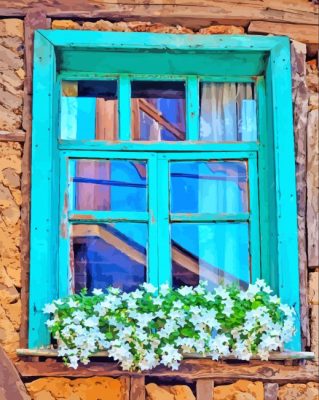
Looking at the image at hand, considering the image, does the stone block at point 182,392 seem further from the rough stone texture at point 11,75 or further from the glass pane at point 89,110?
the rough stone texture at point 11,75

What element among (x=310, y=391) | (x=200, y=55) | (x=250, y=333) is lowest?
(x=310, y=391)

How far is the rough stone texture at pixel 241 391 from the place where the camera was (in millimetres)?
4898

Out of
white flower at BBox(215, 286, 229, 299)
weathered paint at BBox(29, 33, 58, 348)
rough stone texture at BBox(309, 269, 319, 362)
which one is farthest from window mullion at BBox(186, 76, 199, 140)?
rough stone texture at BBox(309, 269, 319, 362)

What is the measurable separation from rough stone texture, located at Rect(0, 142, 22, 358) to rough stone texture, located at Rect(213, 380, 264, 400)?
1.12 meters

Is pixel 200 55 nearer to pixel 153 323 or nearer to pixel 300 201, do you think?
pixel 300 201

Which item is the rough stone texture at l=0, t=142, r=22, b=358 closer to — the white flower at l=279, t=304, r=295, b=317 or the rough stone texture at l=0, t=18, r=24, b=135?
the rough stone texture at l=0, t=18, r=24, b=135

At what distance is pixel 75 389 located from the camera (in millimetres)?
4855

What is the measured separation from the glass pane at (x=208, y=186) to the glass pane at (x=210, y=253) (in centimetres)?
11

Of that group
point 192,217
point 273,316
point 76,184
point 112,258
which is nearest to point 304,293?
point 273,316

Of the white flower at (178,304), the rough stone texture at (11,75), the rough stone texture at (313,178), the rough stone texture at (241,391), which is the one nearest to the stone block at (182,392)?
the rough stone texture at (241,391)

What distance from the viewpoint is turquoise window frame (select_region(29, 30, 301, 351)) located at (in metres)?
5.03

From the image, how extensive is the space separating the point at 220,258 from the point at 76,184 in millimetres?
926

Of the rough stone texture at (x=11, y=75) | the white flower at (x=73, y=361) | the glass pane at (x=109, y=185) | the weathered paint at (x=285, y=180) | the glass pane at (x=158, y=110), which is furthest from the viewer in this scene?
the glass pane at (x=158, y=110)

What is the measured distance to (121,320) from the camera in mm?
4777
